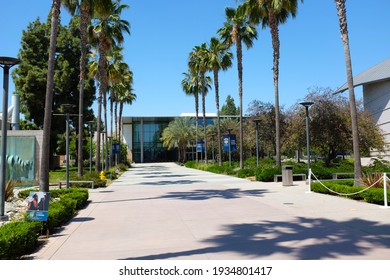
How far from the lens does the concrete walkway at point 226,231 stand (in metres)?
6.54

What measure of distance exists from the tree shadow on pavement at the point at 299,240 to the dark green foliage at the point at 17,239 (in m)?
2.10

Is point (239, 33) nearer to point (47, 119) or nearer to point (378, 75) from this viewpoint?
point (378, 75)

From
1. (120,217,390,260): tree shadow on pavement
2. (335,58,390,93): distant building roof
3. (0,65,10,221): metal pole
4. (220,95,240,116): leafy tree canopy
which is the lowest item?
(120,217,390,260): tree shadow on pavement

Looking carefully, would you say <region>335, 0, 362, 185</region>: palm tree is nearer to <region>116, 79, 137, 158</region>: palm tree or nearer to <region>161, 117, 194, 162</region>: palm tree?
<region>116, 79, 137, 158</region>: palm tree

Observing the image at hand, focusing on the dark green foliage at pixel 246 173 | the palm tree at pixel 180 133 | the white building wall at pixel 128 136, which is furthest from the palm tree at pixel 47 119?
the white building wall at pixel 128 136

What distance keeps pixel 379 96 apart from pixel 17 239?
38.9m

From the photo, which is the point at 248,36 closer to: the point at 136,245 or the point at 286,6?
the point at 286,6

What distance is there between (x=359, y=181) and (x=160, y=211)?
28.3 feet

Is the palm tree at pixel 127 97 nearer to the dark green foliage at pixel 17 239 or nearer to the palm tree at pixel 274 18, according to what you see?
the palm tree at pixel 274 18

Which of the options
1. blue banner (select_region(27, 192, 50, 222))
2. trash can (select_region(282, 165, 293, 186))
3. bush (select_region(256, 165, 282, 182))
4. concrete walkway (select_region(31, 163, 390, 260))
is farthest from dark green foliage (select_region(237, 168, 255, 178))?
blue banner (select_region(27, 192, 50, 222))

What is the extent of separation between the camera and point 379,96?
3797cm

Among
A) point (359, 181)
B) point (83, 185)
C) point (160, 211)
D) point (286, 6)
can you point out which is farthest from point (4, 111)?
point (286, 6)

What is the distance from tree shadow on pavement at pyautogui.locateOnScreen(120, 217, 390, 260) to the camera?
6.36 m

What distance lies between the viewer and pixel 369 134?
90.3 ft
